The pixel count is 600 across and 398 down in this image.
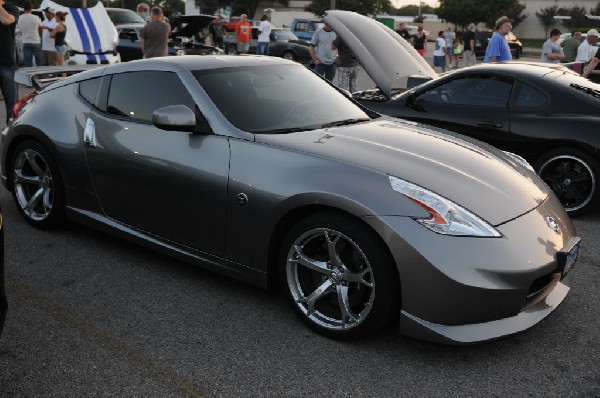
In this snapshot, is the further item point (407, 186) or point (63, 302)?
point (63, 302)

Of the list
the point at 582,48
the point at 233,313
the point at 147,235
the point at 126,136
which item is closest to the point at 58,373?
the point at 233,313

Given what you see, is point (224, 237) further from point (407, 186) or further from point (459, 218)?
point (459, 218)

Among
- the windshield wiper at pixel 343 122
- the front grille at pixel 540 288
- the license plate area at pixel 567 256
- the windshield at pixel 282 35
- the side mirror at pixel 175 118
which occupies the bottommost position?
the windshield at pixel 282 35

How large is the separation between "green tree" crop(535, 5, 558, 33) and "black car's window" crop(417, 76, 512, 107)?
249 ft

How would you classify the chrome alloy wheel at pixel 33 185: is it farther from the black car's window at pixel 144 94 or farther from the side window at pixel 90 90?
the black car's window at pixel 144 94

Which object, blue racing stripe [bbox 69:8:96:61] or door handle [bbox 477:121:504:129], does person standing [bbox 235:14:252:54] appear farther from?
door handle [bbox 477:121:504:129]

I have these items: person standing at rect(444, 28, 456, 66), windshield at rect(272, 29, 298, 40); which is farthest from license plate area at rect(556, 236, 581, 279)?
person standing at rect(444, 28, 456, 66)

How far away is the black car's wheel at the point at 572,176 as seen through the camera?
18.7 ft

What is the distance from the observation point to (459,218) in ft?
10.2

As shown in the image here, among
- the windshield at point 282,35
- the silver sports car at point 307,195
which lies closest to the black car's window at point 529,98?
the silver sports car at point 307,195

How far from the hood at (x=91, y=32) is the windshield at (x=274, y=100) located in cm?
1142

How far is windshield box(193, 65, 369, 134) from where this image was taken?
391 centimetres

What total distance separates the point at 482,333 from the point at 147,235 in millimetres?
2221

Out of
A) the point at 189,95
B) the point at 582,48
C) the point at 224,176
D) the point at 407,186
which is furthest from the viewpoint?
the point at 582,48
